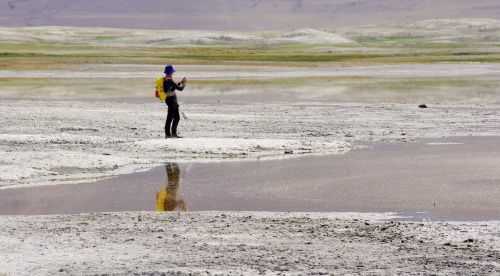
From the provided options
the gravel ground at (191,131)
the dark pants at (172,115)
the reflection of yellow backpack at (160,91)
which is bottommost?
the gravel ground at (191,131)

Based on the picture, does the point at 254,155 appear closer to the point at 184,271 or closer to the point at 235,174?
the point at 235,174

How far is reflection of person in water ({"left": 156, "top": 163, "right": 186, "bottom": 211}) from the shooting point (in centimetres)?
1353

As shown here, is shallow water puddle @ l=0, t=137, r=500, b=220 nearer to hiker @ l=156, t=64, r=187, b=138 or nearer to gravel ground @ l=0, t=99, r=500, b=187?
gravel ground @ l=0, t=99, r=500, b=187

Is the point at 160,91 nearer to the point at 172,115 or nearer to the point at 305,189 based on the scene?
the point at 172,115

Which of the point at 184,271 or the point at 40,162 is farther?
the point at 40,162

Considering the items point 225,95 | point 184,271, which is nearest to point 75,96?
point 225,95

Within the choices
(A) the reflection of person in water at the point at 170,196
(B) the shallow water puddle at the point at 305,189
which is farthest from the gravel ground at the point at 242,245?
(B) the shallow water puddle at the point at 305,189

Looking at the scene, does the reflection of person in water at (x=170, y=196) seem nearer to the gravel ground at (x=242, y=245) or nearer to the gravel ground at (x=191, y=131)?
the gravel ground at (x=242, y=245)

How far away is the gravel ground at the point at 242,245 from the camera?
388 inches

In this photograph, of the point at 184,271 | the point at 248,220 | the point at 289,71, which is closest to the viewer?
the point at 184,271

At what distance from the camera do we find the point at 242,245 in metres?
10.9

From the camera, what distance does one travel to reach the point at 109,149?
63.7 feet

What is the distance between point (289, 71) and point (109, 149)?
112 ft

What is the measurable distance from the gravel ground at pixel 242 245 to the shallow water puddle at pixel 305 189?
0.82 meters
